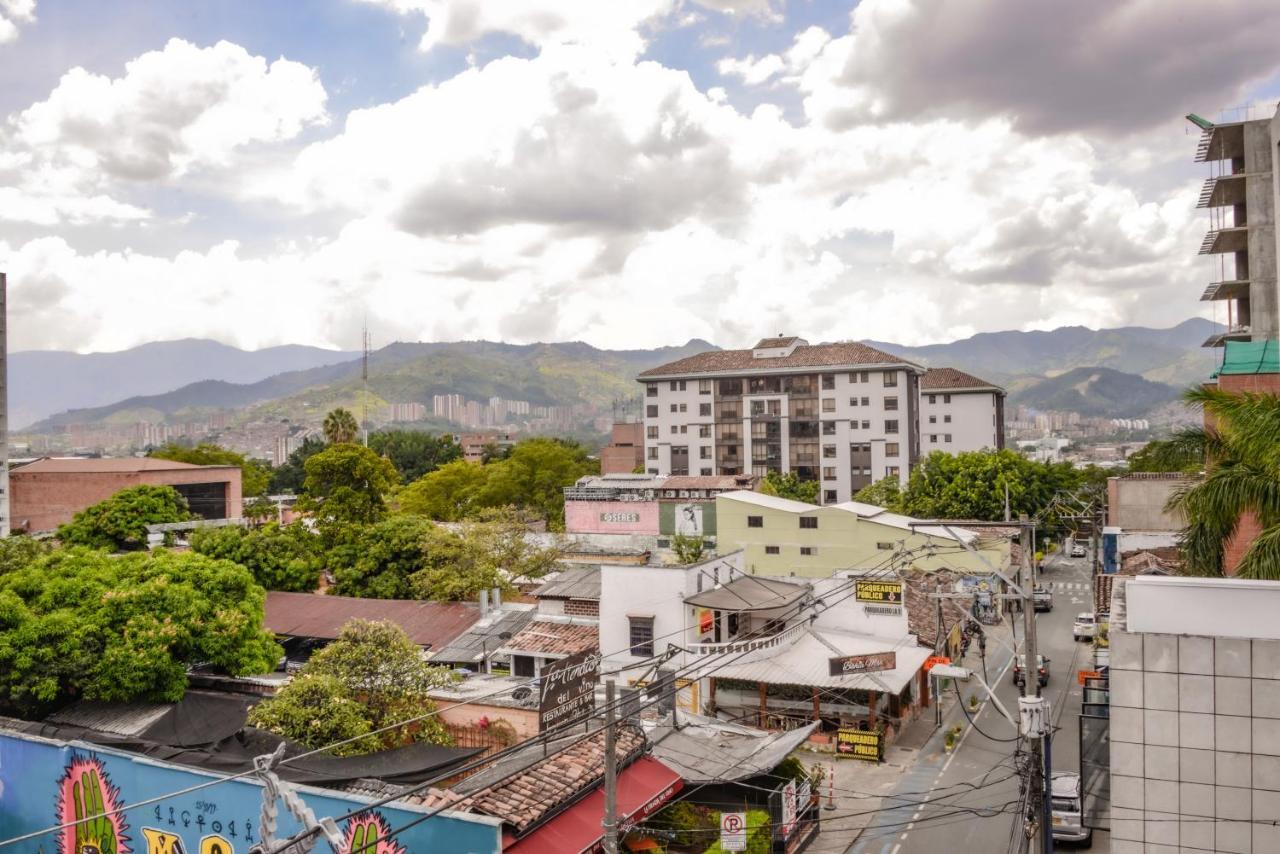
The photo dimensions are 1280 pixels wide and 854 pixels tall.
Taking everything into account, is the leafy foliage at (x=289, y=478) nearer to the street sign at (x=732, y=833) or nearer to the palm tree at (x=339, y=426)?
the palm tree at (x=339, y=426)

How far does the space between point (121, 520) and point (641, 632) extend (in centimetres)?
3753

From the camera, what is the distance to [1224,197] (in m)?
42.8

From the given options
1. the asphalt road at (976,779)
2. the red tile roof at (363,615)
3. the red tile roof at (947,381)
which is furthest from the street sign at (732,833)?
the red tile roof at (947,381)

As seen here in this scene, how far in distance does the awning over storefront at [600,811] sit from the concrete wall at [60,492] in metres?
62.8

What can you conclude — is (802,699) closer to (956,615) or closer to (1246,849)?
(956,615)

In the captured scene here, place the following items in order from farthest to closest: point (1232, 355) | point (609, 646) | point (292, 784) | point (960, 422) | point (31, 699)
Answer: point (960, 422), point (609, 646), point (1232, 355), point (31, 699), point (292, 784)

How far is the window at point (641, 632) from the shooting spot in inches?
1278

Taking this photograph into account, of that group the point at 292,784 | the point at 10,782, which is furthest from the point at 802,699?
the point at 10,782

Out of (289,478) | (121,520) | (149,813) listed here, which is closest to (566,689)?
(149,813)

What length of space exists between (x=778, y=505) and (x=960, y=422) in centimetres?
6114

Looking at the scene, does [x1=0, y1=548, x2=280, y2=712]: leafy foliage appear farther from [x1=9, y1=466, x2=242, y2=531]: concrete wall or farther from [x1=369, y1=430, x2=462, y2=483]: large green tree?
[x1=369, y1=430, x2=462, y2=483]: large green tree

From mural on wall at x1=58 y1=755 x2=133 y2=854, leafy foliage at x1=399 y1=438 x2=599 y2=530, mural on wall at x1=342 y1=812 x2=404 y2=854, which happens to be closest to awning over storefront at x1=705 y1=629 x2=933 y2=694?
mural on wall at x1=342 y1=812 x2=404 y2=854

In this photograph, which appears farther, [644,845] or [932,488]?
[932,488]

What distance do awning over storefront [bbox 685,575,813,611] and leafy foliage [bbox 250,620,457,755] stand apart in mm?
11578
